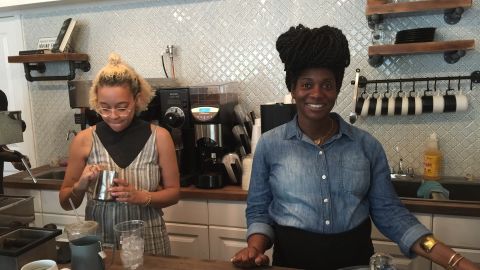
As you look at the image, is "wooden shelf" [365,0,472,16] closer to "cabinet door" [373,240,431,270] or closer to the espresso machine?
the espresso machine

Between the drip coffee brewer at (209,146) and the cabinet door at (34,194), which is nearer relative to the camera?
the drip coffee brewer at (209,146)

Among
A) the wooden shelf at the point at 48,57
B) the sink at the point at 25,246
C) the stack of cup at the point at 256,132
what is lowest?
the sink at the point at 25,246

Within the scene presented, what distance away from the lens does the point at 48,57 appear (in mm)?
2621

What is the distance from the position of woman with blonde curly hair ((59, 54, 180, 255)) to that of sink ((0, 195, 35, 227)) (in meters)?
0.16

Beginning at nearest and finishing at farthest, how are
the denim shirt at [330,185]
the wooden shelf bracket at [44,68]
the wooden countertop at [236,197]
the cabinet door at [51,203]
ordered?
the denim shirt at [330,185]
the wooden countertop at [236,197]
the cabinet door at [51,203]
the wooden shelf bracket at [44,68]

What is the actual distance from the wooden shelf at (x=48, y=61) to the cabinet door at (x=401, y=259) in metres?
2.20

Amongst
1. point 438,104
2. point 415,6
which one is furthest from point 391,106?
point 415,6

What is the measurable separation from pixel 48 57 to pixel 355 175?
7.50 feet

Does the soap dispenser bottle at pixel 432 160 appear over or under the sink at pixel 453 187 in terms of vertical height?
over

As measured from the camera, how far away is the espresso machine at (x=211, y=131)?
2082 millimetres

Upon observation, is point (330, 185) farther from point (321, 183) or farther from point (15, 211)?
point (15, 211)

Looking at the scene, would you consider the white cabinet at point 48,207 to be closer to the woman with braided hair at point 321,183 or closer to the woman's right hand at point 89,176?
the woman's right hand at point 89,176

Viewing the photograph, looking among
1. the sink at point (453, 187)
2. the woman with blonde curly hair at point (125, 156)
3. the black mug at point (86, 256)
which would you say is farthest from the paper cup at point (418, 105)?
the black mug at point (86, 256)

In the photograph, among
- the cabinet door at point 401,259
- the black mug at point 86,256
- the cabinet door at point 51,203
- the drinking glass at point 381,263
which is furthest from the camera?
the cabinet door at point 51,203
